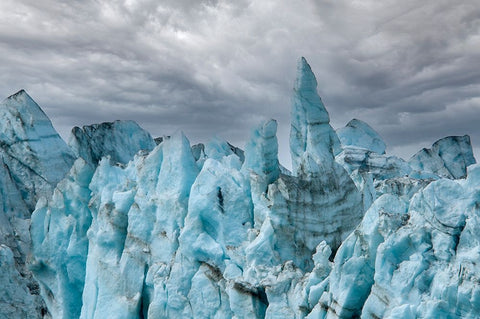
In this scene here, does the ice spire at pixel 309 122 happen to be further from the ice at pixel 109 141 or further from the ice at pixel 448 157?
the ice at pixel 448 157

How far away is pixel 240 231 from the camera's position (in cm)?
1648

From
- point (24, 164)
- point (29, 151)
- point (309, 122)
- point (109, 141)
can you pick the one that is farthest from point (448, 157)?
point (24, 164)

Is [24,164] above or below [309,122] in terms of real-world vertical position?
below

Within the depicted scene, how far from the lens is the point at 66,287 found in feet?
68.1

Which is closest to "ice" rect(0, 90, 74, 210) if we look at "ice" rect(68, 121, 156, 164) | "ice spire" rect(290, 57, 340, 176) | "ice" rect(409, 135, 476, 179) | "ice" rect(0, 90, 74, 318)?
"ice" rect(0, 90, 74, 318)

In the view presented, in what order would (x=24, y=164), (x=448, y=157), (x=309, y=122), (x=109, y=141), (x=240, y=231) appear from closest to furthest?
(x=240, y=231)
(x=309, y=122)
(x=24, y=164)
(x=109, y=141)
(x=448, y=157)

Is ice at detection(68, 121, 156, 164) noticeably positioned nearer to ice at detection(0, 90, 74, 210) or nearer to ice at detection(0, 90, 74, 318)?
ice at detection(0, 90, 74, 318)

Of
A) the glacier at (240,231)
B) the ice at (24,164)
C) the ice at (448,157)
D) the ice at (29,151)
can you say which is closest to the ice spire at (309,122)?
the glacier at (240,231)

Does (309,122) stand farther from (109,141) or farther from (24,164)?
(24,164)

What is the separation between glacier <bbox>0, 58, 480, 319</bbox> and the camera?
1105cm

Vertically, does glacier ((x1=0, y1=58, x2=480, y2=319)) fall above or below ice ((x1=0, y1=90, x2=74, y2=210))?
below

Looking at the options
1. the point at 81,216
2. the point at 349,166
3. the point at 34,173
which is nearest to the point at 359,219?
the point at 349,166

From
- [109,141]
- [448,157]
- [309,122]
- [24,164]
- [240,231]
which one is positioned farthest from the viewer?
[448,157]

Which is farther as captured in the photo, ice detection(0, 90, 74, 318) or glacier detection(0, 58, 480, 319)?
ice detection(0, 90, 74, 318)
